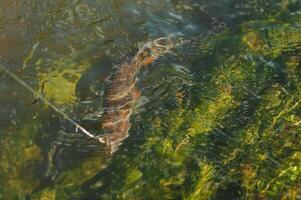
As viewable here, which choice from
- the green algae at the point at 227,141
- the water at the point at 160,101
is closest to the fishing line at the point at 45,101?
the water at the point at 160,101

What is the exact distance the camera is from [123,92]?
658cm

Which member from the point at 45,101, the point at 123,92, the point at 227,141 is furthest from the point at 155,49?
the point at 227,141

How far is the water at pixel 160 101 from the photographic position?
17.6 feet

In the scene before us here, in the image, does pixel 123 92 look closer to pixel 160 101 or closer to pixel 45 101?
pixel 160 101

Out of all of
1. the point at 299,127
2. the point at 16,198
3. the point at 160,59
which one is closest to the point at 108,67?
the point at 160,59

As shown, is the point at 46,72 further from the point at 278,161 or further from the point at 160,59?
the point at 278,161

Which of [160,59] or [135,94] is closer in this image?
[135,94]

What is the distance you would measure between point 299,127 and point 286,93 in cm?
74

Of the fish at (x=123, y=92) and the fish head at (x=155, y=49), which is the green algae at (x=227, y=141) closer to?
the fish at (x=123, y=92)

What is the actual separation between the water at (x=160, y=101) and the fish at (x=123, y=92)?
0.10 meters

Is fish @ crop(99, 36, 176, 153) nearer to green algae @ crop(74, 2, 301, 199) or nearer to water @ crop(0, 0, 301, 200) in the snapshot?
water @ crop(0, 0, 301, 200)

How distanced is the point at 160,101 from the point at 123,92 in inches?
21.0

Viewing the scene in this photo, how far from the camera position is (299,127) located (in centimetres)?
565

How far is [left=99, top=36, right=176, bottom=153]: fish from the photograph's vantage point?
605cm
